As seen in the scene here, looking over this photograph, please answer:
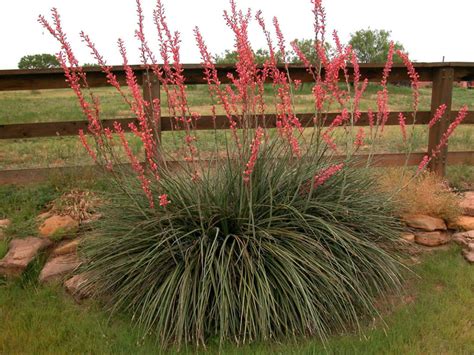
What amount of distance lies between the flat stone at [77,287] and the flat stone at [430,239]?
112 inches

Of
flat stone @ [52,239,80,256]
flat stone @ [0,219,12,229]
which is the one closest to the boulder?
flat stone @ [52,239,80,256]

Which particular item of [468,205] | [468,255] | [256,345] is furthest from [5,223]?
[468,205]

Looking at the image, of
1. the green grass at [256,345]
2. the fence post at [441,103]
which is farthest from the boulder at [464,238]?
the fence post at [441,103]

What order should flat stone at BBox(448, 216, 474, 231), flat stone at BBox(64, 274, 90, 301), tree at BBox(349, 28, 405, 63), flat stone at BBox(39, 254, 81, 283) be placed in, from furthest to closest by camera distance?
1. tree at BBox(349, 28, 405, 63)
2. flat stone at BBox(448, 216, 474, 231)
3. flat stone at BBox(39, 254, 81, 283)
4. flat stone at BBox(64, 274, 90, 301)

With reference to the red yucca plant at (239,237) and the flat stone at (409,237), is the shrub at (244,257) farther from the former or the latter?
the flat stone at (409,237)

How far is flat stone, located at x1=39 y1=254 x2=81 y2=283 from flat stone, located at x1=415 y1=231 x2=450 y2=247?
115 inches

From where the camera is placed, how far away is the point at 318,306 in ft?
10.3

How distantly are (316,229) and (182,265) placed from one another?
0.93 metres

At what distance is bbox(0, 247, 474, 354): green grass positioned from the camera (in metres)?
2.94

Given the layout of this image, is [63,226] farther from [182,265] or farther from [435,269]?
[435,269]

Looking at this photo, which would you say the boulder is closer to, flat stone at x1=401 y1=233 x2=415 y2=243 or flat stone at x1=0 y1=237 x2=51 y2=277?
flat stone at x1=401 y1=233 x2=415 y2=243

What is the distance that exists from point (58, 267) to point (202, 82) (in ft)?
8.37

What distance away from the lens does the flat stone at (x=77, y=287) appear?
353cm

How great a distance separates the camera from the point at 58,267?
12.8 ft
